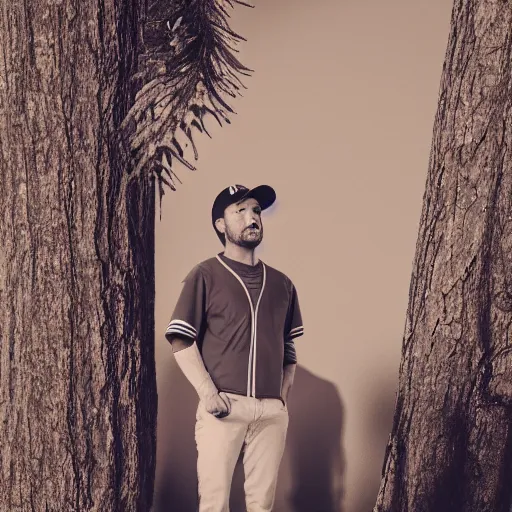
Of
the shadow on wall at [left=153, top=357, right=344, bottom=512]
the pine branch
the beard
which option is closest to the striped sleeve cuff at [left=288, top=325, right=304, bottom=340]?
the shadow on wall at [left=153, top=357, right=344, bottom=512]

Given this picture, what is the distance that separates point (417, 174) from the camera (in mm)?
3127

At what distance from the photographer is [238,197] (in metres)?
3.05

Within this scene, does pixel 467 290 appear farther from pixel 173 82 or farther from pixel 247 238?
pixel 173 82

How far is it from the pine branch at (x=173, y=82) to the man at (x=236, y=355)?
37 cm

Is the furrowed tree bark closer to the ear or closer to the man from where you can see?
the man

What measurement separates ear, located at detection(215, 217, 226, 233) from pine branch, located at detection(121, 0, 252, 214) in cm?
34

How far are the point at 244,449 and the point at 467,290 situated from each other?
1.01m

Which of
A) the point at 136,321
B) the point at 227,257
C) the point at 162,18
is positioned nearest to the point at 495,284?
the point at 227,257

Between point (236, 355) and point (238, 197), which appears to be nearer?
point (236, 355)

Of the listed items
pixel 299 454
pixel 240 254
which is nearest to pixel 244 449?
pixel 299 454

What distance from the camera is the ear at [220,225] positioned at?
3074 millimetres

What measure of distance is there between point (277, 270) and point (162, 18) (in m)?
0.98

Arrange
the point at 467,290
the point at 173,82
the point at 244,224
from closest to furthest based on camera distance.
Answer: the point at 467,290 < the point at 173,82 < the point at 244,224

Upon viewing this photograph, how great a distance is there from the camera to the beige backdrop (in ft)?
10.3
